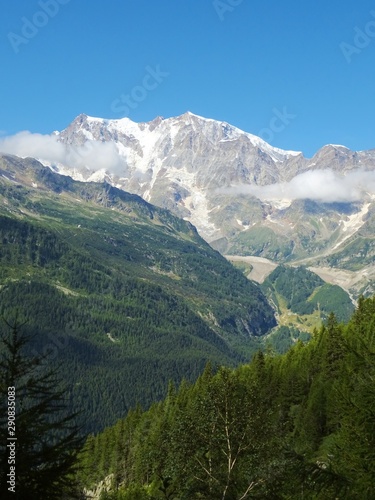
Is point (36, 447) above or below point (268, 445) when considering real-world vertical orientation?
above

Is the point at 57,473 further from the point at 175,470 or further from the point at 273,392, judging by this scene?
the point at 273,392

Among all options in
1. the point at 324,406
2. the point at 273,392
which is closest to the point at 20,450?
the point at 324,406

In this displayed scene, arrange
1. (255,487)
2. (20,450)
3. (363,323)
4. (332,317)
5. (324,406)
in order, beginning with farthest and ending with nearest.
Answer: (332,317), (363,323), (324,406), (255,487), (20,450)

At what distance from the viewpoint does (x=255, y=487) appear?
35.2 metres

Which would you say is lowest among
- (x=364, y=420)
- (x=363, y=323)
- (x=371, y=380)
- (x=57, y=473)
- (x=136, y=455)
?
(x=136, y=455)

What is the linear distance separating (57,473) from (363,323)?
9471 cm

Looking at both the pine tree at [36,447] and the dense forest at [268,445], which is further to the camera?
the dense forest at [268,445]

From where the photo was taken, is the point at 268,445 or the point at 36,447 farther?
the point at 268,445

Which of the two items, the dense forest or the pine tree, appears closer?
the pine tree

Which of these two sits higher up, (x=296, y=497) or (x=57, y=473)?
(x=57, y=473)

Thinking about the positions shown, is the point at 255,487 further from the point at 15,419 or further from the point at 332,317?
the point at 332,317

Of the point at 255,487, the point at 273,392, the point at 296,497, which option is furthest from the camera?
the point at 273,392

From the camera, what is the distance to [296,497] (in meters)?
26.3

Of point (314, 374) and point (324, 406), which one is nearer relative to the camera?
point (324, 406)
